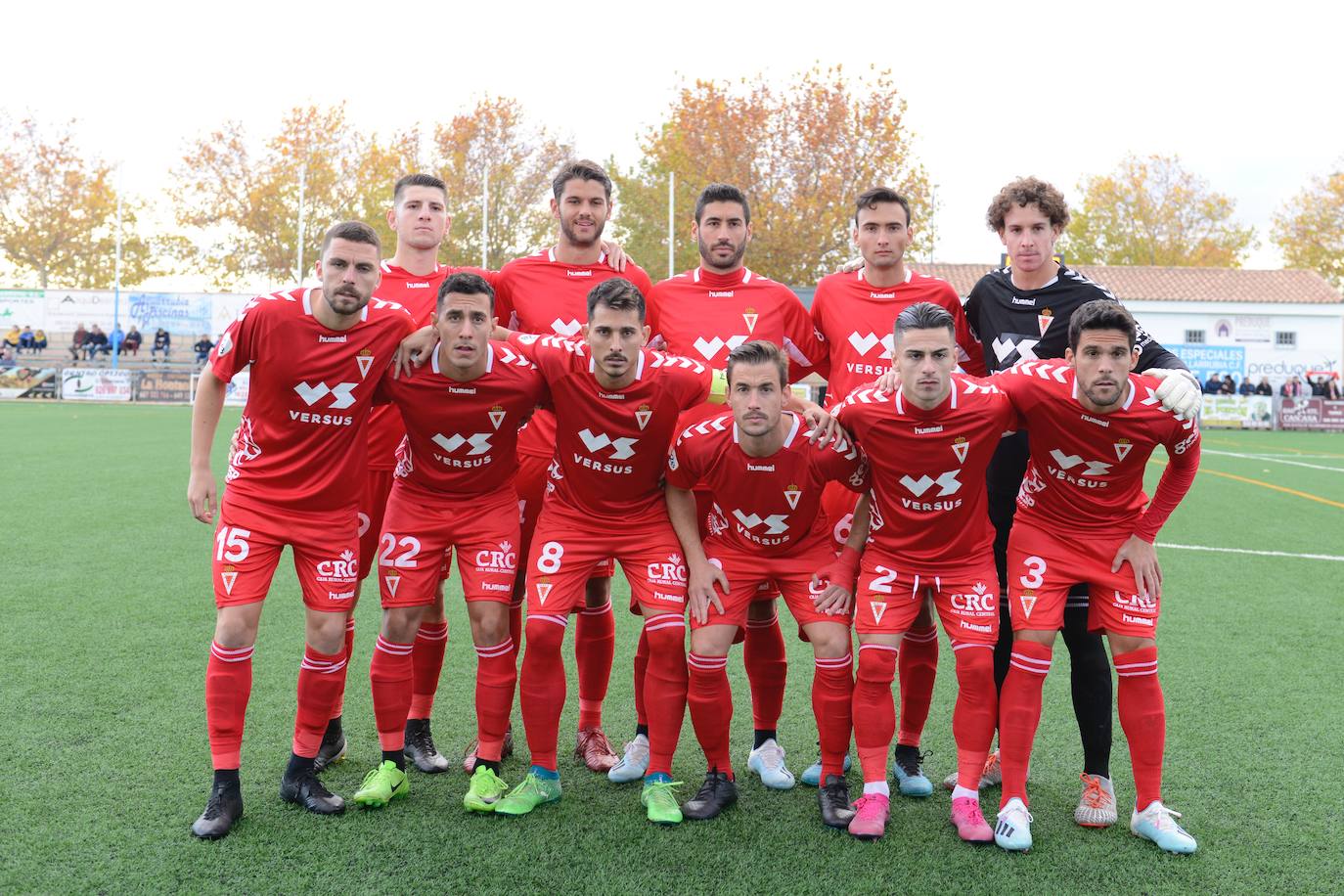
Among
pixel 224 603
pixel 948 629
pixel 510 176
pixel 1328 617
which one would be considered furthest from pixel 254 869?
pixel 510 176

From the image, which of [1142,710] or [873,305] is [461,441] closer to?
[873,305]

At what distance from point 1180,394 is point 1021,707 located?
4.26ft

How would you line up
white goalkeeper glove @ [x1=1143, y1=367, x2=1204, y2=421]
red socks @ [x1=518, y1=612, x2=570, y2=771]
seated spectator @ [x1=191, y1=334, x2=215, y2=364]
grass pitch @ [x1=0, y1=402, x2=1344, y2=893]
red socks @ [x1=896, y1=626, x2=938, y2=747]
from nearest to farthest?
grass pitch @ [x1=0, y1=402, x2=1344, y2=893] < white goalkeeper glove @ [x1=1143, y1=367, x2=1204, y2=421] < red socks @ [x1=518, y1=612, x2=570, y2=771] < red socks @ [x1=896, y1=626, x2=938, y2=747] < seated spectator @ [x1=191, y1=334, x2=215, y2=364]

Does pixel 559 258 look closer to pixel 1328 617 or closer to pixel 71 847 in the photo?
pixel 71 847

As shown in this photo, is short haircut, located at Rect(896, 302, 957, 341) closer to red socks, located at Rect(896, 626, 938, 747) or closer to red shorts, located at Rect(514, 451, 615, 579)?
red socks, located at Rect(896, 626, 938, 747)

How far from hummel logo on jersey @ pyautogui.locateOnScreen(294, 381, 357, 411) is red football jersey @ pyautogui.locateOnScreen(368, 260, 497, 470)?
0.64 m

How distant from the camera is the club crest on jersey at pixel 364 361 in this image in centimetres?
403

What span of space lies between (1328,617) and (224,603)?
22.4 ft

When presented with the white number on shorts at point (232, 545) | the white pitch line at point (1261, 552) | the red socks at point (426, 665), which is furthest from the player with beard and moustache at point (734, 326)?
the white pitch line at point (1261, 552)

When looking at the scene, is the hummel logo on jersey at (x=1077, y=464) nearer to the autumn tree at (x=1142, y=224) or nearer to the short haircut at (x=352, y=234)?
the short haircut at (x=352, y=234)

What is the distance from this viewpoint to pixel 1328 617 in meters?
6.87

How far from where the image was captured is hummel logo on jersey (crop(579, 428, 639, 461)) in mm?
4254

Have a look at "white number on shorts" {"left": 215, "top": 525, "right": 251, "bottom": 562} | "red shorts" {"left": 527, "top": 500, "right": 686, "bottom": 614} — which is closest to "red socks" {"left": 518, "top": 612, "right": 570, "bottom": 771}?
"red shorts" {"left": 527, "top": 500, "right": 686, "bottom": 614}

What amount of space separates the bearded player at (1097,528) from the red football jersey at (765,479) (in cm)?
73
